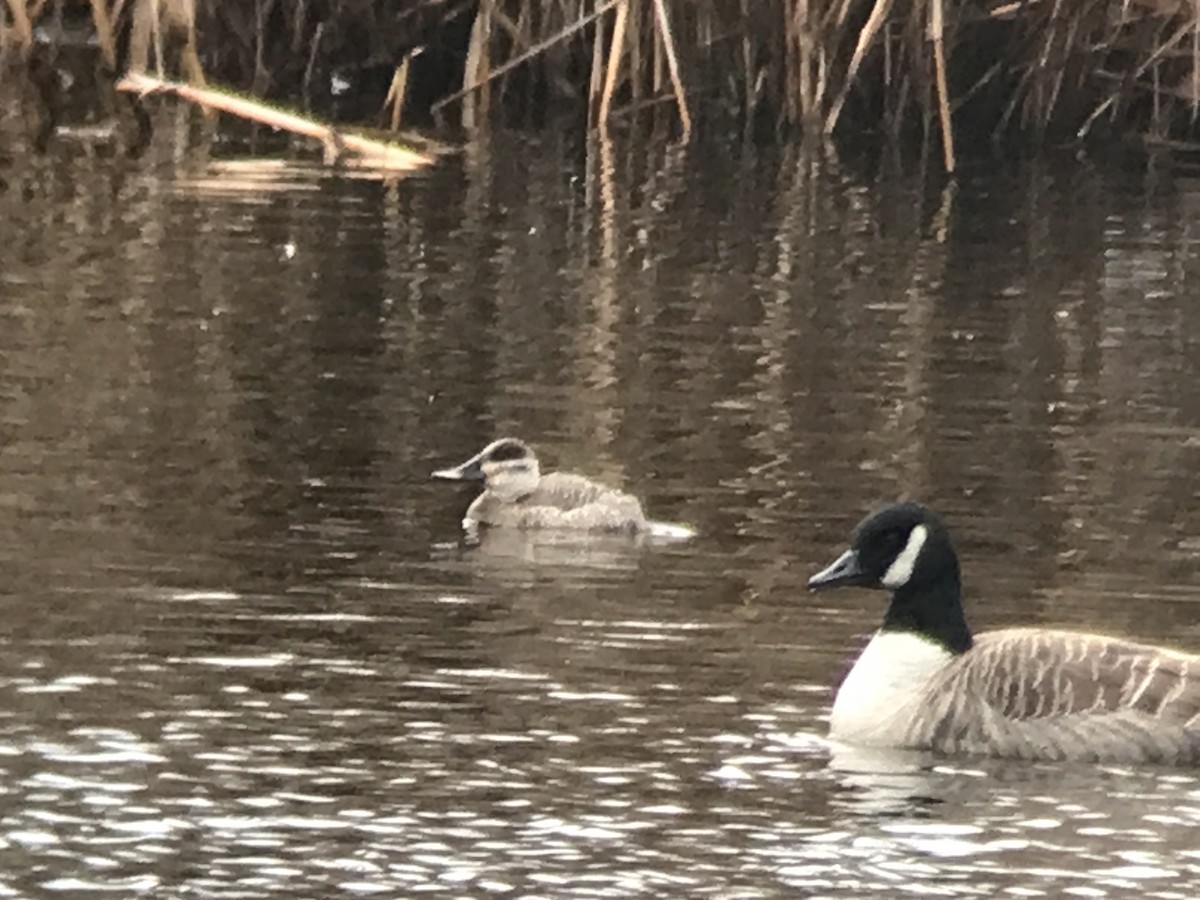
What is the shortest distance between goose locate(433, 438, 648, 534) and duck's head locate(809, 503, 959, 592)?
2471mm

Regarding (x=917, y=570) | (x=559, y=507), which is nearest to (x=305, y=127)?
(x=559, y=507)

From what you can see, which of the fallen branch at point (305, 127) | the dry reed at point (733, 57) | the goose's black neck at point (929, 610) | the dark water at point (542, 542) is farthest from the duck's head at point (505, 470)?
the dry reed at point (733, 57)

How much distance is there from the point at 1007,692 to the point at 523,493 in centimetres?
369

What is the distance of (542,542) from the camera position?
13.5 meters

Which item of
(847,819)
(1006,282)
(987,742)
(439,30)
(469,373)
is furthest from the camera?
(439,30)

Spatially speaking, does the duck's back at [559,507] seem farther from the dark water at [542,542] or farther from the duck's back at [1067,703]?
the duck's back at [1067,703]

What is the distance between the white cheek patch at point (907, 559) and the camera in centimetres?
1061

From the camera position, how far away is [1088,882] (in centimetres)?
868

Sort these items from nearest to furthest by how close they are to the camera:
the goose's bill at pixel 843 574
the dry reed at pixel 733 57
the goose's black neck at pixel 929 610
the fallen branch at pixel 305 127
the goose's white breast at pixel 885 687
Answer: the goose's white breast at pixel 885 687
the goose's black neck at pixel 929 610
the goose's bill at pixel 843 574
the fallen branch at pixel 305 127
the dry reed at pixel 733 57

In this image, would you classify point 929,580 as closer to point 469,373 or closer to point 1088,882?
point 1088,882

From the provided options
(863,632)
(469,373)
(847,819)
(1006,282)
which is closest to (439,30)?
(1006,282)

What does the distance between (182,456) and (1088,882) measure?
241 inches

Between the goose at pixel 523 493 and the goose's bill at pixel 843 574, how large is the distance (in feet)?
7.92

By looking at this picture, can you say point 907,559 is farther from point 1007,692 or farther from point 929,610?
point 1007,692
